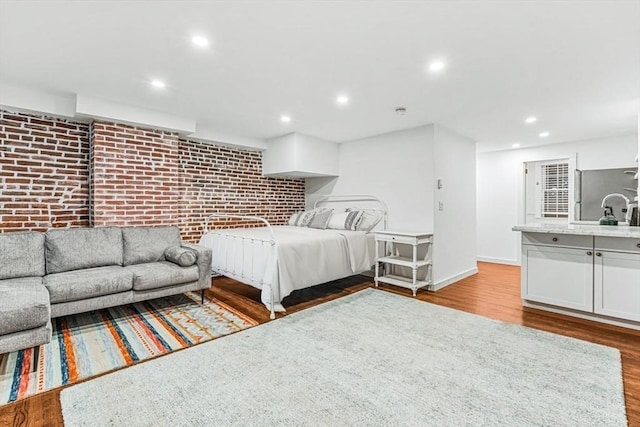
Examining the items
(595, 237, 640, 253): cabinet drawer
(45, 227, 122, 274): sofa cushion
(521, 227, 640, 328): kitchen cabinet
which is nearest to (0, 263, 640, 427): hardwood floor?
(521, 227, 640, 328): kitchen cabinet

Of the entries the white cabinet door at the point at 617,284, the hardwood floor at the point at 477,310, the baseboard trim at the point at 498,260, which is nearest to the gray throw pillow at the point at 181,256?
the hardwood floor at the point at 477,310

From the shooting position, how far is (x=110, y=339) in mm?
2586

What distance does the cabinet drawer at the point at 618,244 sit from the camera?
2.77 m

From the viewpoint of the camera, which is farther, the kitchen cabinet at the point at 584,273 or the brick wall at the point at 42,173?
the brick wall at the point at 42,173

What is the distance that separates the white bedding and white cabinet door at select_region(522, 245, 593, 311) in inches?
74.6

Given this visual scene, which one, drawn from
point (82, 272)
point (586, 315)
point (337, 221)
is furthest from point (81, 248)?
point (586, 315)

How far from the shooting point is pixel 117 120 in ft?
11.7

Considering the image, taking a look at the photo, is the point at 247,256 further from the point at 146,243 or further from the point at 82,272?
the point at 82,272

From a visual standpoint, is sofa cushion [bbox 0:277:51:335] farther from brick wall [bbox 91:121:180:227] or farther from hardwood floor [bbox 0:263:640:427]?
brick wall [bbox 91:121:180:227]

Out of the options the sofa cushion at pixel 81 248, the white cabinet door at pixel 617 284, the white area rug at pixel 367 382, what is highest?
the sofa cushion at pixel 81 248

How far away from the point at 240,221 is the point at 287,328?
2.84 m

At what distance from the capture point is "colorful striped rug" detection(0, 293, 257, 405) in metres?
2.04

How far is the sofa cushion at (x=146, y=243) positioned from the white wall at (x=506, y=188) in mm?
5704

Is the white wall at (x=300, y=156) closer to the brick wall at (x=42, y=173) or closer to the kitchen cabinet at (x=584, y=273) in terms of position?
the brick wall at (x=42, y=173)
